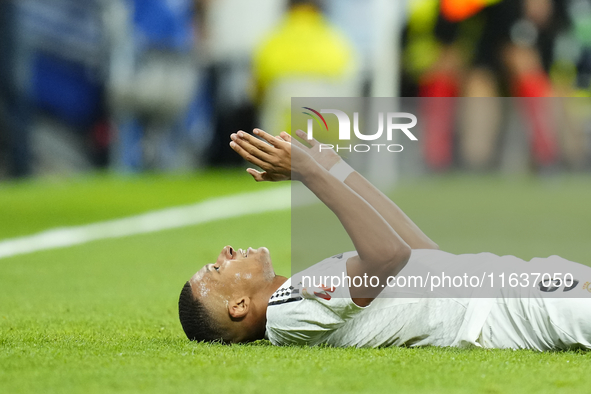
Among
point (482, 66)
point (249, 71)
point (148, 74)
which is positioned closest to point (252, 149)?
point (482, 66)

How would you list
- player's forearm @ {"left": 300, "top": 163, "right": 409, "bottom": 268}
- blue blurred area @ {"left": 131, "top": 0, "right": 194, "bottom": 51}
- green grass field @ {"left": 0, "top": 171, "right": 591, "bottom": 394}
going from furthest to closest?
blue blurred area @ {"left": 131, "top": 0, "right": 194, "bottom": 51}, player's forearm @ {"left": 300, "top": 163, "right": 409, "bottom": 268}, green grass field @ {"left": 0, "top": 171, "right": 591, "bottom": 394}

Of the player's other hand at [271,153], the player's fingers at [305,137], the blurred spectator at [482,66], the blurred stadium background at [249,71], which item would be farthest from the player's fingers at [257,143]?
the blurred spectator at [482,66]

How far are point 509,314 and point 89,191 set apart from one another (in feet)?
22.5

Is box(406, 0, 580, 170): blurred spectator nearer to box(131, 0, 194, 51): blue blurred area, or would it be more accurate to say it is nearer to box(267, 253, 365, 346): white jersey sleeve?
box(131, 0, 194, 51): blue blurred area

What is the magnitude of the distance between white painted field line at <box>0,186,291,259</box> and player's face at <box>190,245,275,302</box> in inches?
111

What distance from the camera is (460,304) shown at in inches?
119

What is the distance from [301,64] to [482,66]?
241cm

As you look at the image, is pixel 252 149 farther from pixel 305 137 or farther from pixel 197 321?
pixel 197 321

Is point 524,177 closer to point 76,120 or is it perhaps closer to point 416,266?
point 76,120

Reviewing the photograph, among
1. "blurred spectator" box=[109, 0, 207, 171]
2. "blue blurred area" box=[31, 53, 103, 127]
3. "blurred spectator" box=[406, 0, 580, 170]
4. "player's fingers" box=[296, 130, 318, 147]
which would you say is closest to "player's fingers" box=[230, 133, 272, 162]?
"player's fingers" box=[296, 130, 318, 147]

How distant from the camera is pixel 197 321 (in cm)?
313

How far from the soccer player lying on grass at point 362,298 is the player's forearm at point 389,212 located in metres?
0.11

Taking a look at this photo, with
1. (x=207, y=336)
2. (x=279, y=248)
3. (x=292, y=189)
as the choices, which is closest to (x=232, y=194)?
(x=292, y=189)

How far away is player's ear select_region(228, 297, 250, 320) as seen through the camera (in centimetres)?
312
